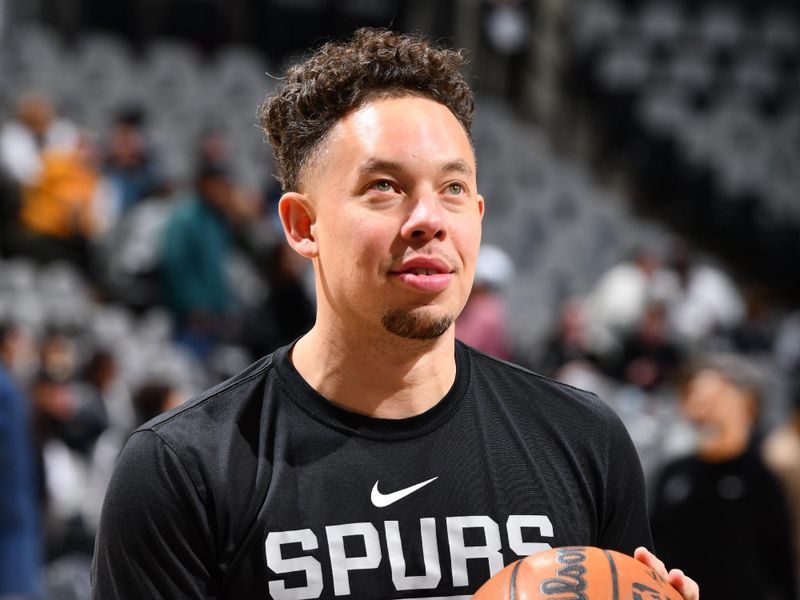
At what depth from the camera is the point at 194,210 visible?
8.04 m

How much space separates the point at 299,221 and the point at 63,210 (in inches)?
276

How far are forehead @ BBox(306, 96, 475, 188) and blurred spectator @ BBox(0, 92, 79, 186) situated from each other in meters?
7.25

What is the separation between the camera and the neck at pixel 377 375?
207cm

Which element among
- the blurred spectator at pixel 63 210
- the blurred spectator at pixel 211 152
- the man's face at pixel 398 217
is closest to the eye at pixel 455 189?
the man's face at pixel 398 217

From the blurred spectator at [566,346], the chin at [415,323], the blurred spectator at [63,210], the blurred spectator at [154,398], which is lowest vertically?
the chin at [415,323]

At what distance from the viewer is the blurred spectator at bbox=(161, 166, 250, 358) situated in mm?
8055

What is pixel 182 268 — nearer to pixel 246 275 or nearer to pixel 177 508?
pixel 246 275

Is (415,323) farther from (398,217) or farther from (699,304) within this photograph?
(699,304)

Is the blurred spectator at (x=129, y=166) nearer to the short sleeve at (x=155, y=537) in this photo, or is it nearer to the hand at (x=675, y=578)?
the short sleeve at (x=155, y=537)

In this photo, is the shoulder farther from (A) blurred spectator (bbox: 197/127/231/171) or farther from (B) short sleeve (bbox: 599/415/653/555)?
(A) blurred spectator (bbox: 197/127/231/171)

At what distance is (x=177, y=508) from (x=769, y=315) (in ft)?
35.6

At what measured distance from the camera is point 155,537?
190 cm

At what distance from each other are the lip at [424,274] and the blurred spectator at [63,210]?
23.2 ft

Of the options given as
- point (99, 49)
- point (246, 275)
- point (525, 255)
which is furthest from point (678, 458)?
point (99, 49)
